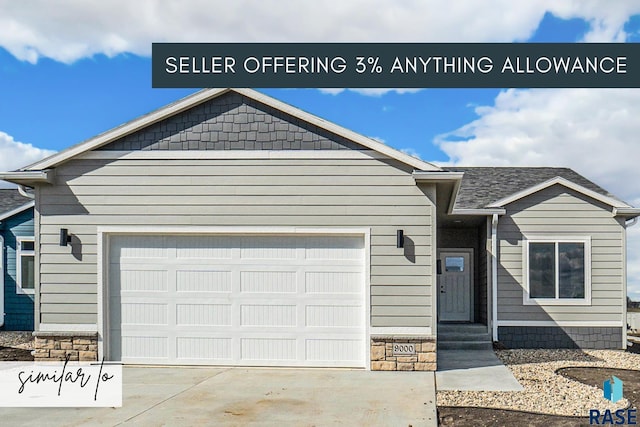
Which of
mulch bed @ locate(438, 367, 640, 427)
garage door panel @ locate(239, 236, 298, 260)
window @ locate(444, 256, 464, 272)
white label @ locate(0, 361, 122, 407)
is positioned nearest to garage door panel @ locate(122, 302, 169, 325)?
white label @ locate(0, 361, 122, 407)

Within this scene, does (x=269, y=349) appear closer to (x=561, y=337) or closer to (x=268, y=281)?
(x=268, y=281)

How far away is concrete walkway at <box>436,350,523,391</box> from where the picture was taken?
8391mm

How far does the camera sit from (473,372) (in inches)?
372

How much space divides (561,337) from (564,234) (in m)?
1.86

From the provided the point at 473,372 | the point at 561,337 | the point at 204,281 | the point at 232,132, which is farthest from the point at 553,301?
the point at 232,132

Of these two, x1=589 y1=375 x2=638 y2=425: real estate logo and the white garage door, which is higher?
the white garage door

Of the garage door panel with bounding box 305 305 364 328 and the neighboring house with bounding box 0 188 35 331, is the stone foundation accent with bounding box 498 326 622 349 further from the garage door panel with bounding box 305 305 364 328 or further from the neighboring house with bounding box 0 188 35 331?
the neighboring house with bounding box 0 188 35 331

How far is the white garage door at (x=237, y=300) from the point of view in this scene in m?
9.62

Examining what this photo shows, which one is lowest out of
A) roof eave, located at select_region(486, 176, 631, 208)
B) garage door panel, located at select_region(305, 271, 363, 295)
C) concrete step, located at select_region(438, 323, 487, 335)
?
concrete step, located at select_region(438, 323, 487, 335)

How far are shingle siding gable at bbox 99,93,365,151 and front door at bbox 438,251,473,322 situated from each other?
18.6ft

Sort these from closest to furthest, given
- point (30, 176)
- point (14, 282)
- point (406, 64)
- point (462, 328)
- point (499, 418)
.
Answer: point (499, 418) → point (406, 64) → point (30, 176) → point (462, 328) → point (14, 282)

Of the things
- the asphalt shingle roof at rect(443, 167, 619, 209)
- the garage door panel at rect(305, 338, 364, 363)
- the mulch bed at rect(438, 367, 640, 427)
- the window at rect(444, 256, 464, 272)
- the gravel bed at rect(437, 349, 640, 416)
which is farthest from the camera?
the window at rect(444, 256, 464, 272)

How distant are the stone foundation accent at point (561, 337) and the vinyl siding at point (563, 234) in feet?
0.65

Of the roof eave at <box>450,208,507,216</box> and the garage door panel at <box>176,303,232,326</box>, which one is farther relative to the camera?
the roof eave at <box>450,208,507,216</box>
